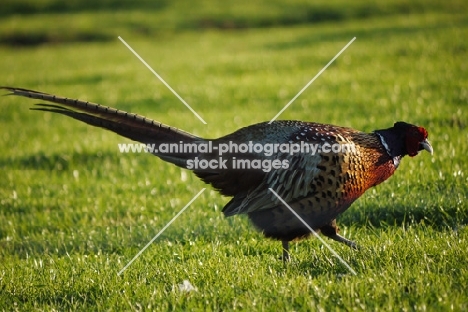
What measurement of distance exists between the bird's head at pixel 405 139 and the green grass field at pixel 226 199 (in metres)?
0.69

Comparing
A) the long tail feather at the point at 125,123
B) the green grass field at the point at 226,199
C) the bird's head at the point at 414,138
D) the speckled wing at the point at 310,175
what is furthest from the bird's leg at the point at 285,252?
the bird's head at the point at 414,138

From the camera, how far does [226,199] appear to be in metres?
8.12

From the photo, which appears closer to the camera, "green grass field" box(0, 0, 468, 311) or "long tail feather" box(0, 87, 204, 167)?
"green grass field" box(0, 0, 468, 311)

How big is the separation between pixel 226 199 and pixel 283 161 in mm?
2614

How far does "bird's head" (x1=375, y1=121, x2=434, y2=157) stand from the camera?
574 centimetres

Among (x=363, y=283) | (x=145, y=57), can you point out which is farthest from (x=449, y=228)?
(x=145, y=57)

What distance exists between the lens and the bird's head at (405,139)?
5.74m

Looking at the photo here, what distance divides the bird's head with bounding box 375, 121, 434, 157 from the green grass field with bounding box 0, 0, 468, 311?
0.69 meters

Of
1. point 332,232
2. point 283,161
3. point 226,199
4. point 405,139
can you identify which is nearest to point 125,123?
point 283,161

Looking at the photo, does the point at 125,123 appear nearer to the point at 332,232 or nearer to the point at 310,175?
the point at 310,175

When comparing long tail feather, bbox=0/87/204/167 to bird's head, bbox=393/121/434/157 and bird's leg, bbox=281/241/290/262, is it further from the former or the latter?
bird's head, bbox=393/121/434/157

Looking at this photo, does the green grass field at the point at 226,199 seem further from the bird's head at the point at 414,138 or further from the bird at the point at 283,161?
Answer: the bird's head at the point at 414,138

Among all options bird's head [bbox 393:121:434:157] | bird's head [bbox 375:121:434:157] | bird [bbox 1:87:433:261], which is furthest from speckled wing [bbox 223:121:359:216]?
bird's head [bbox 393:121:434:157]

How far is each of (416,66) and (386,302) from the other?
12.8 meters
